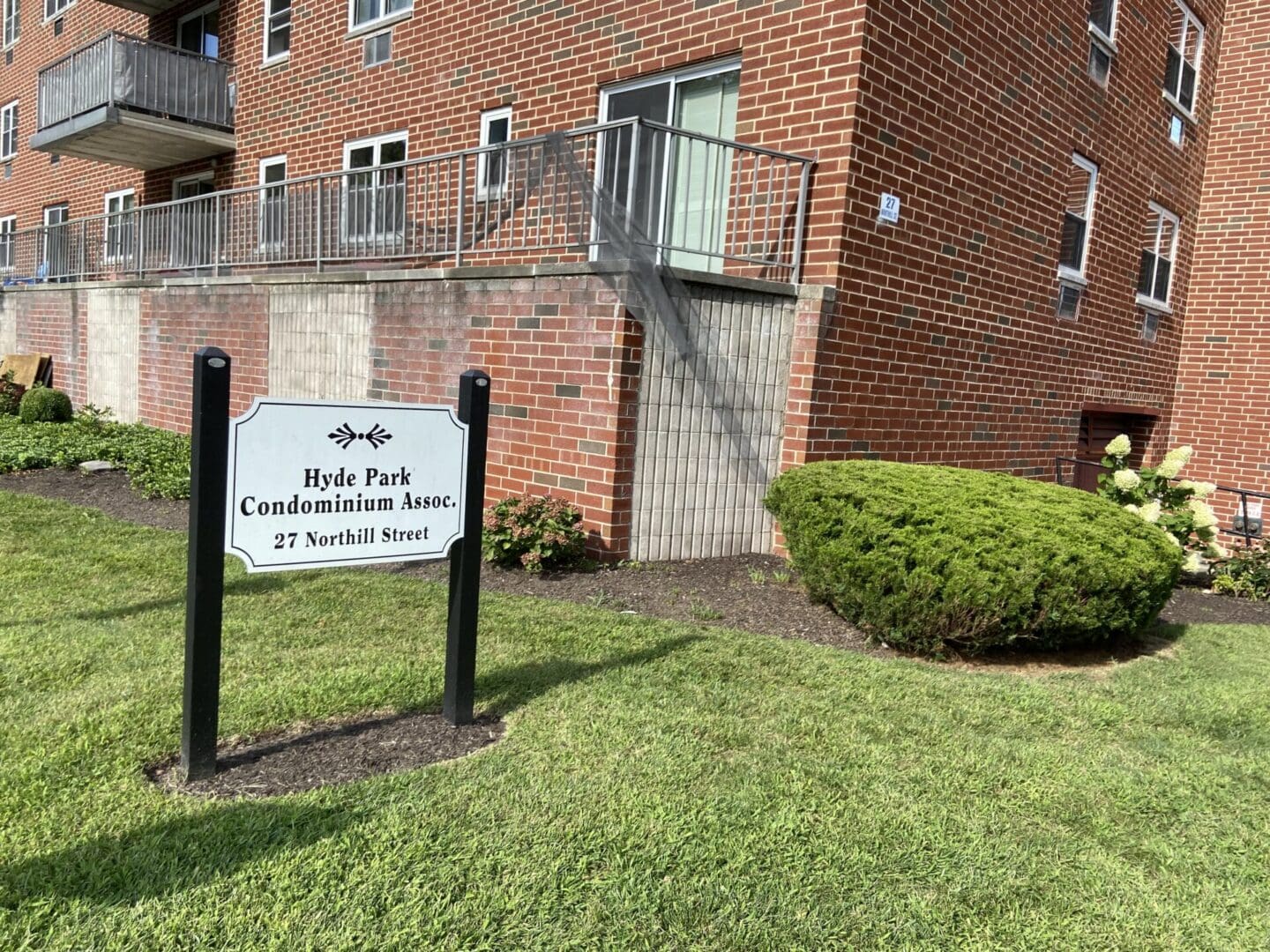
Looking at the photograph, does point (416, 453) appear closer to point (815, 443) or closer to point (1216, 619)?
point (815, 443)

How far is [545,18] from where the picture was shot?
8836mm

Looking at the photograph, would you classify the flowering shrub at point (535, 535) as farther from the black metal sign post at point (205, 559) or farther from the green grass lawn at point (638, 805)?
the black metal sign post at point (205, 559)

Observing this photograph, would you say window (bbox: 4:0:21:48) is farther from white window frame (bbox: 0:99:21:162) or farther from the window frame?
white window frame (bbox: 0:99:21:162)

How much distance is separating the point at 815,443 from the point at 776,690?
119 inches

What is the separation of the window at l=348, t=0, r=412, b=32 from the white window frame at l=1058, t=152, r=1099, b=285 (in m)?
7.91

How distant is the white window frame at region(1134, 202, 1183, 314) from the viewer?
11.4 m

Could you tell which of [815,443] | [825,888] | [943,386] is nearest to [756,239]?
[815,443]

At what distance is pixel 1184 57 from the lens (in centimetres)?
1147

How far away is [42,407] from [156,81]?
516 centimetres

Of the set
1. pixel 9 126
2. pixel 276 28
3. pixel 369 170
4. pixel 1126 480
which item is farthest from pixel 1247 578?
pixel 9 126

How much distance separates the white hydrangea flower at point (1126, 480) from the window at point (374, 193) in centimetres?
641

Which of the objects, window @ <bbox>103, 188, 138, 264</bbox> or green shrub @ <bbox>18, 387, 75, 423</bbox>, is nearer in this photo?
green shrub @ <bbox>18, 387, 75, 423</bbox>

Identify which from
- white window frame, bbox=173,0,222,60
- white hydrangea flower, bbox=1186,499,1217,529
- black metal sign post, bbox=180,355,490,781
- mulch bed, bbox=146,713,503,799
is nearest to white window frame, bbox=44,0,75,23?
white window frame, bbox=173,0,222,60

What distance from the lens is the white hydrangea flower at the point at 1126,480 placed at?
7.49m
